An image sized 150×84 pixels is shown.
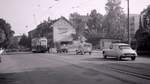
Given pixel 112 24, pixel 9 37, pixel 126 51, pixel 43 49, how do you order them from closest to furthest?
pixel 126 51, pixel 43 49, pixel 112 24, pixel 9 37

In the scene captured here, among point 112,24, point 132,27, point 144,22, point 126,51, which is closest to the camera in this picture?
point 126,51

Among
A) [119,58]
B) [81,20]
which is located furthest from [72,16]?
[119,58]

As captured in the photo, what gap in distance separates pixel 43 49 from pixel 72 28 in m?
28.0

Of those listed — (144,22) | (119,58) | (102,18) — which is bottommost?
(119,58)

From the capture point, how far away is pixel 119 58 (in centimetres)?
2655

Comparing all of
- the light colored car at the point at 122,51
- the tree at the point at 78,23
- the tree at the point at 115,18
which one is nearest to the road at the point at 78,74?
the light colored car at the point at 122,51

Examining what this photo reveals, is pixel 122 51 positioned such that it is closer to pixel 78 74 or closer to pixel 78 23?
pixel 78 74

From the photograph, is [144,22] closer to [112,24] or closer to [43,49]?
[43,49]

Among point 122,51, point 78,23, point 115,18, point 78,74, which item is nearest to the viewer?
point 78,74

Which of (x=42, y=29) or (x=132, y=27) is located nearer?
(x=42, y=29)

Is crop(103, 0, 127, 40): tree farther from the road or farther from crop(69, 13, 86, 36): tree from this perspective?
the road

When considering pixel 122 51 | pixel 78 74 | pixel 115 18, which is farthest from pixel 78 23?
pixel 78 74

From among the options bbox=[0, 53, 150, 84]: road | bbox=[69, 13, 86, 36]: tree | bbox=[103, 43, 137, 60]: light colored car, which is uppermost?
bbox=[69, 13, 86, 36]: tree

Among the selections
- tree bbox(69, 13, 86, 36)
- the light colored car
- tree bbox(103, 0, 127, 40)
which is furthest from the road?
tree bbox(69, 13, 86, 36)
